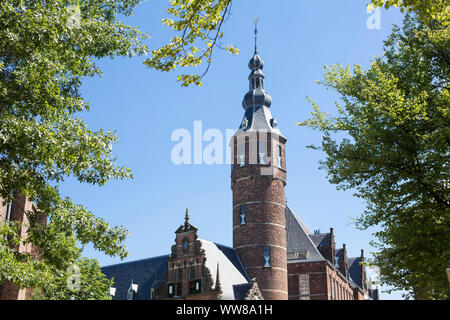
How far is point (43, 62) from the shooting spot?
10.9 m

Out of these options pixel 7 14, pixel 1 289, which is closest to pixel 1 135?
pixel 7 14

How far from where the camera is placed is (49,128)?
1108 centimetres

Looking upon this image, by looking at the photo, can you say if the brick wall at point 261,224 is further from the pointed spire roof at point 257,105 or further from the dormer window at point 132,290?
the dormer window at point 132,290

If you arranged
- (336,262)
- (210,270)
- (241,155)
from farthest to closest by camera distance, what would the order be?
(336,262) → (241,155) → (210,270)

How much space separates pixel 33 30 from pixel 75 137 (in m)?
2.65

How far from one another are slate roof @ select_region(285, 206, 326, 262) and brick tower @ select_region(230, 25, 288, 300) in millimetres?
6800

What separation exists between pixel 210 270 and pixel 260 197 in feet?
29.6

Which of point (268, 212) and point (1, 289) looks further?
point (268, 212)

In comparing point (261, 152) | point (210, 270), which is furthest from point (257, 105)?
point (210, 270)

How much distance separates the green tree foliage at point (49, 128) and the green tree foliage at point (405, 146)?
7591 millimetres

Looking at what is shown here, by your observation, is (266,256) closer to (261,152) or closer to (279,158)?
(279,158)

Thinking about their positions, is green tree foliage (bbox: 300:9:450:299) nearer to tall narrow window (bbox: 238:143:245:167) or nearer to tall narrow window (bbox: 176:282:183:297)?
tall narrow window (bbox: 176:282:183:297)

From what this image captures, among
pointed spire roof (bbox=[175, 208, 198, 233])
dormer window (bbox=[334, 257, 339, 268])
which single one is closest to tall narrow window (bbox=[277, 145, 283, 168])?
pointed spire roof (bbox=[175, 208, 198, 233])
